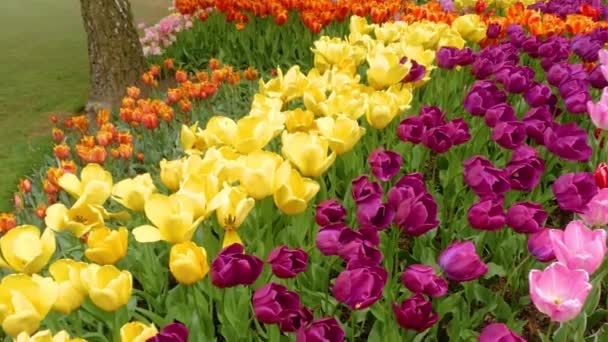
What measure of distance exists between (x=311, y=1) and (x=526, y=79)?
3.28 metres

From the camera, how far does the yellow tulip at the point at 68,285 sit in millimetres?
1711

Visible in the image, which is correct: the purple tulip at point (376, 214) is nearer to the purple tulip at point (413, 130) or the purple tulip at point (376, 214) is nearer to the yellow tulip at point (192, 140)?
the purple tulip at point (413, 130)

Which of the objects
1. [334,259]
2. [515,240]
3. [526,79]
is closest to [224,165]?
[334,259]

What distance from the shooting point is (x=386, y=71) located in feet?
10.7

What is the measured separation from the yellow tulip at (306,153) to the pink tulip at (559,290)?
35.0 inches

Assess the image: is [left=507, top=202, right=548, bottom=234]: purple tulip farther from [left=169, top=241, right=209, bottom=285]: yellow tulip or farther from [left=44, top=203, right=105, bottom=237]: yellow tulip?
[left=44, top=203, right=105, bottom=237]: yellow tulip

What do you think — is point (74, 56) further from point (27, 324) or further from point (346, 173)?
point (27, 324)

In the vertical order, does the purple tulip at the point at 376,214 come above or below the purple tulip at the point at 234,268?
below

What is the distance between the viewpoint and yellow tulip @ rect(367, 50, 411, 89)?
3.23 meters

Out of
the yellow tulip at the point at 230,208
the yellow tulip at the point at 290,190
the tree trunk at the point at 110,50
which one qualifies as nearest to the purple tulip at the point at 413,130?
the yellow tulip at the point at 290,190

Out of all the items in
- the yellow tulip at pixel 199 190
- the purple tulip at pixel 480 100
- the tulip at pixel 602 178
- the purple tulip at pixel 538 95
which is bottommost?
the purple tulip at pixel 538 95

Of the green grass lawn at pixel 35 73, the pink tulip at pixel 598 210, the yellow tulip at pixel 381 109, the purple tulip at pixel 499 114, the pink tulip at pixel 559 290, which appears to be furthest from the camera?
the green grass lawn at pixel 35 73

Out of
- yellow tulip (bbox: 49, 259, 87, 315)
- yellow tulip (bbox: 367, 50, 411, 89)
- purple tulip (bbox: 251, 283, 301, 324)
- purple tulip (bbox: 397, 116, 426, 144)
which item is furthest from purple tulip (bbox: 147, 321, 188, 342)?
yellow tulip (bbox: 367, 50, 411, 89)

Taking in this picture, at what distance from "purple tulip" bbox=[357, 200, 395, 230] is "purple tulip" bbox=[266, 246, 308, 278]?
0.74ft
